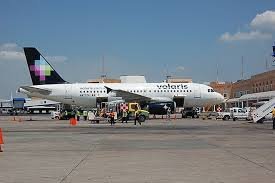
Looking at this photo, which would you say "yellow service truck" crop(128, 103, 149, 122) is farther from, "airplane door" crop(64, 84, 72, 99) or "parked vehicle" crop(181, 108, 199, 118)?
"parked vehicle" crop(181, 108, 199, 118)

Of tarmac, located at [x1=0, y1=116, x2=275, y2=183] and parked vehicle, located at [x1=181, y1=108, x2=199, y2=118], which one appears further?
parked vehicle, located at [x1=181, y1=108, x2=199, y2=118]

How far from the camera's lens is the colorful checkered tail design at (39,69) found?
199ft

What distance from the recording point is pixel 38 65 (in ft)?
199

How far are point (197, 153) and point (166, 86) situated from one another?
44.6m

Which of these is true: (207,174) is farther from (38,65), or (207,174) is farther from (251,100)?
(251,100)

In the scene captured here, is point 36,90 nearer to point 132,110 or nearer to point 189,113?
point 132,110

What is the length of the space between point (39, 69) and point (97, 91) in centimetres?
801

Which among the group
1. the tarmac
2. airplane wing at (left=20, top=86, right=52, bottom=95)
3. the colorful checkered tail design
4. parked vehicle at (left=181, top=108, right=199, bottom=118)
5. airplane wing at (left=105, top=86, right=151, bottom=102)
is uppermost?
the colorful checkered tail design

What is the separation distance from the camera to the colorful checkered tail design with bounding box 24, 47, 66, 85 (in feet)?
199

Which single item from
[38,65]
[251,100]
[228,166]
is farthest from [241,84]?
[228,166]

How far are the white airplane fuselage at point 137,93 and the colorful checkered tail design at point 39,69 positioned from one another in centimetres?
129

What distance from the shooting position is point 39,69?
199 ft

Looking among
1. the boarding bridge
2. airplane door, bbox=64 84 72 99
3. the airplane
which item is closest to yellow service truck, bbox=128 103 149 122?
the boarding bridge

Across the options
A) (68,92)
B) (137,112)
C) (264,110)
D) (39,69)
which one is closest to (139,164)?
(264,110)
